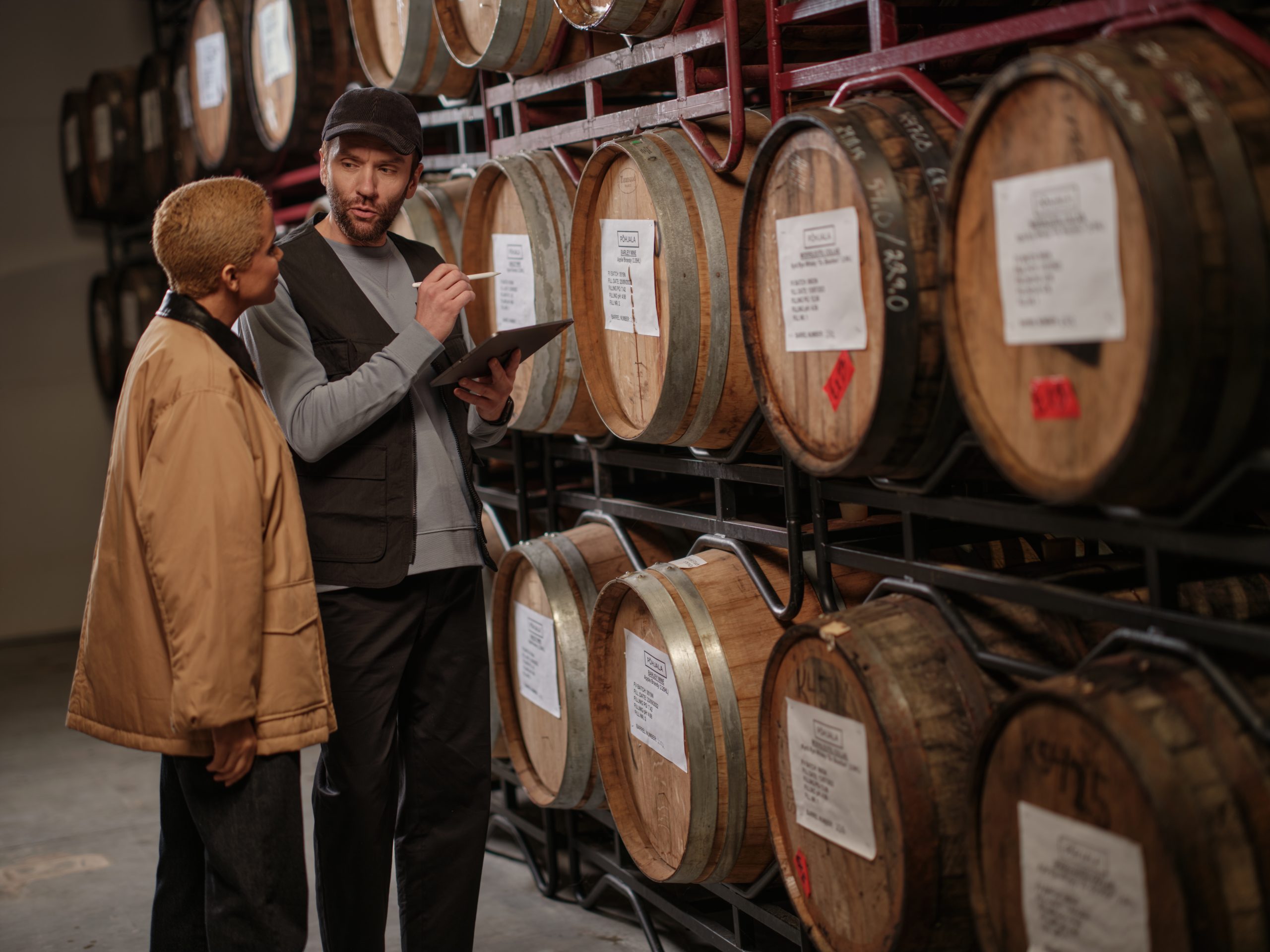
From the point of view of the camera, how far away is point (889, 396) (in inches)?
79.9

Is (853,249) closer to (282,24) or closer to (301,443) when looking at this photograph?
(301,443)

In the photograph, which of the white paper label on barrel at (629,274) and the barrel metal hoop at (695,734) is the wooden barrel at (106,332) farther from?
the barrel metal hoop at (695,734)

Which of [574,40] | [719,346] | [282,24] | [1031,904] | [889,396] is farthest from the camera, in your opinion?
[282,24]

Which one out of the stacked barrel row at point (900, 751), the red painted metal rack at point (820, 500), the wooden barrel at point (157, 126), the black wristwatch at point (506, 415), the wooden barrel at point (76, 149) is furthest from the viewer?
the wooden barrel at point (76, 149)

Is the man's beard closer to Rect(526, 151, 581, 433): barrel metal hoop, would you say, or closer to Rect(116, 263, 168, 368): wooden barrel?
Rect(526, 151, 581, 433): barrel metal hoop

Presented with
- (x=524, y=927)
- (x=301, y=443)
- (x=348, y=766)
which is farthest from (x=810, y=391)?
(x=524, y=927)

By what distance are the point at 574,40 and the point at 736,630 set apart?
6.03 ft

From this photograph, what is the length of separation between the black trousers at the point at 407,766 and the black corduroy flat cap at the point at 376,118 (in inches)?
40.8

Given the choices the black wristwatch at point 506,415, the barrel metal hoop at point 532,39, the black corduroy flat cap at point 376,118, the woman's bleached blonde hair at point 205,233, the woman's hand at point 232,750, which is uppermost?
the barrel metal hoop at point 532,39

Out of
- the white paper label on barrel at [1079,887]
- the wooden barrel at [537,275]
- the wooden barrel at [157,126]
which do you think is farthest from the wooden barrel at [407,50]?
the wooden barrel at [157,126]

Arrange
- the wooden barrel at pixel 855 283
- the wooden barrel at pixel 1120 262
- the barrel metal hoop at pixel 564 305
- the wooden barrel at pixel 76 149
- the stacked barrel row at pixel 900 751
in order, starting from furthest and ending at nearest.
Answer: the wooden barrel at pixel 76 149 < the barrel metal hoop at pixel 564 305 < the wooden barrel at pixel 855 283 < the stacked barrel row at pixel 900 751 < the wooden barrel at pixel 1120 262

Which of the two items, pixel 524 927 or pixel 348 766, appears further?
pixel 524 927

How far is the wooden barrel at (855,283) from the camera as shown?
2.01 metres

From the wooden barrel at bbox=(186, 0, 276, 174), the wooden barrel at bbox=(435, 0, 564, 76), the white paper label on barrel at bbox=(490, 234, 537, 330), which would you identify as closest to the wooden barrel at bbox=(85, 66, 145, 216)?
the wooden barrel at bbox=(186, 0, 276, 174)
